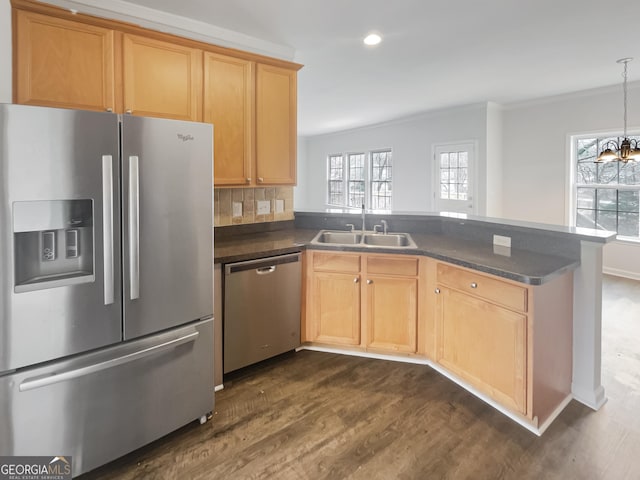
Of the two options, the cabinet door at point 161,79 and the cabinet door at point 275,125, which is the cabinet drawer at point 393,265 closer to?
the cabinet door at point 275,125

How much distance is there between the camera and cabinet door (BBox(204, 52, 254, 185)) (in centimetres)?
269

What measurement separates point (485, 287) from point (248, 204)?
78.3 inches

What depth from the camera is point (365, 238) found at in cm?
317

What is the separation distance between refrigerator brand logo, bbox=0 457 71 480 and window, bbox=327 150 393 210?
6.72 metres

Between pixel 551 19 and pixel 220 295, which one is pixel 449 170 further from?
pixel 220 295

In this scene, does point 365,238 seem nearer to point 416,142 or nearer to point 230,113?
point 230,113

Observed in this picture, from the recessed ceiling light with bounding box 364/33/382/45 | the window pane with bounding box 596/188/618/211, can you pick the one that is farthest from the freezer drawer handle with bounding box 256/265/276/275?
the window pane with bounding box 596/188/618/211

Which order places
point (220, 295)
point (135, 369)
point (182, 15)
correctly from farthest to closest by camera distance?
1. point (182, 15)
2. point (220, 295)
3. point (135, 369)

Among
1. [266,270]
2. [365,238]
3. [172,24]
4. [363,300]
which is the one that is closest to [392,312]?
[363,300]

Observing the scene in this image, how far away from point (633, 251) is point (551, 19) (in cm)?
383

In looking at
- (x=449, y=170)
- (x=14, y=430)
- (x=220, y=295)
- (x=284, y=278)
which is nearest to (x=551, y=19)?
(x=284, y=278)

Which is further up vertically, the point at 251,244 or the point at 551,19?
the point at 551,19

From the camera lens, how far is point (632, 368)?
8.52ft

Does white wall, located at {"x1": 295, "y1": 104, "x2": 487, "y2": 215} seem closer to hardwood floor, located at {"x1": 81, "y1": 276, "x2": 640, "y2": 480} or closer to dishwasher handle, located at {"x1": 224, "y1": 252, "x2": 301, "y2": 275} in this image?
dishwasher handle, located at {"x1": 224, "y1": 252, "x2": 301, "y2": 275}
